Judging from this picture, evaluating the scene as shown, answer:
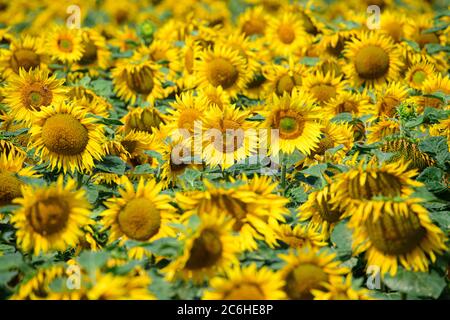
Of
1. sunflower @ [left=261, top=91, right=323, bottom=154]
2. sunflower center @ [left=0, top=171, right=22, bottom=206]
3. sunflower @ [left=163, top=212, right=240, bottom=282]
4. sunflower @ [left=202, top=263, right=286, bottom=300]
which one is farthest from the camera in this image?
sunflower @ [left=261, top=91, right=323, bottom=154]

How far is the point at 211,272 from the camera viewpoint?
104 inches

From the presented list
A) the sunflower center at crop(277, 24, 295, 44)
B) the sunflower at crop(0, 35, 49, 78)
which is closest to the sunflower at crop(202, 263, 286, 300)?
the sunflower at crop(0, 35, 49, 78)

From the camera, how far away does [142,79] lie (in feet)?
16.9

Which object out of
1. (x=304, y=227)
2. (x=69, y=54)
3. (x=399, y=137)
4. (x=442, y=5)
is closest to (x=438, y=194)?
(x=399, y=137)

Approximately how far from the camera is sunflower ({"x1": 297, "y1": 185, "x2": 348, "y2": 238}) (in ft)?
10.2

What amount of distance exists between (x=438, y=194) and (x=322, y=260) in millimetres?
1039

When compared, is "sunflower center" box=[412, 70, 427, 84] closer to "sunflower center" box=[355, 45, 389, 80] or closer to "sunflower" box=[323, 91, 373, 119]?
"sunflower center" box=[355, 45, 389, 80]

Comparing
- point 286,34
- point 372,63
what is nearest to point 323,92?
point 372,63

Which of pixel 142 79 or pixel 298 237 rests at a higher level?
pixel 142 79

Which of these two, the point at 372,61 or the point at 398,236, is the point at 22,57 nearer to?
the point at 372,61

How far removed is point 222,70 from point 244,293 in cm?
261

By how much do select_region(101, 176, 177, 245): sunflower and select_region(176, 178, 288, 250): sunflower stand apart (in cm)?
12

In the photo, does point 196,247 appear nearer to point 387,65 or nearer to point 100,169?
point 100,169

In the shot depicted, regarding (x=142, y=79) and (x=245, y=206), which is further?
(x=142, y=79)
